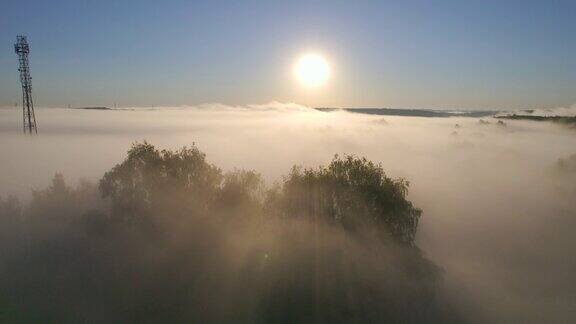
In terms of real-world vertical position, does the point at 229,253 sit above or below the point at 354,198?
below

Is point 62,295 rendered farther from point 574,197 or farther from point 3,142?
point 574,197

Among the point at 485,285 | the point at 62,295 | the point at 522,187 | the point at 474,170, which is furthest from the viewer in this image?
the point at 474,170

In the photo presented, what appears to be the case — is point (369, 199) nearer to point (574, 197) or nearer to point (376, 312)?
point (376, 312)

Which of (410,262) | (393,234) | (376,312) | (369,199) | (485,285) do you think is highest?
(369,199)

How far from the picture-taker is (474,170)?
127000 millimetres

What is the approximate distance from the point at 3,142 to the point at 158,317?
93.2 metres

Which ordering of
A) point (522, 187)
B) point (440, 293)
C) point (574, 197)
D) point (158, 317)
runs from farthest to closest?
point (522, 187) → point (574, 197) → point (440, 293) → point (158, 317)

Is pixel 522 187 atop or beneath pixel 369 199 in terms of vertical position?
beneath

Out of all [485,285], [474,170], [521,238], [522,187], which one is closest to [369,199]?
[485,285]

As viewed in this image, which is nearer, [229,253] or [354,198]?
[354,198]

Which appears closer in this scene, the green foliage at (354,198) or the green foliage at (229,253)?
the green foliage at (229,253)

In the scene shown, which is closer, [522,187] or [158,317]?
[158,317]

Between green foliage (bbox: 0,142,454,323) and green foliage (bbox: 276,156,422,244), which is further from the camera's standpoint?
green foliage (bbox: 276,156,422,244)

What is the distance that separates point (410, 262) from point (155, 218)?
26.9 m
